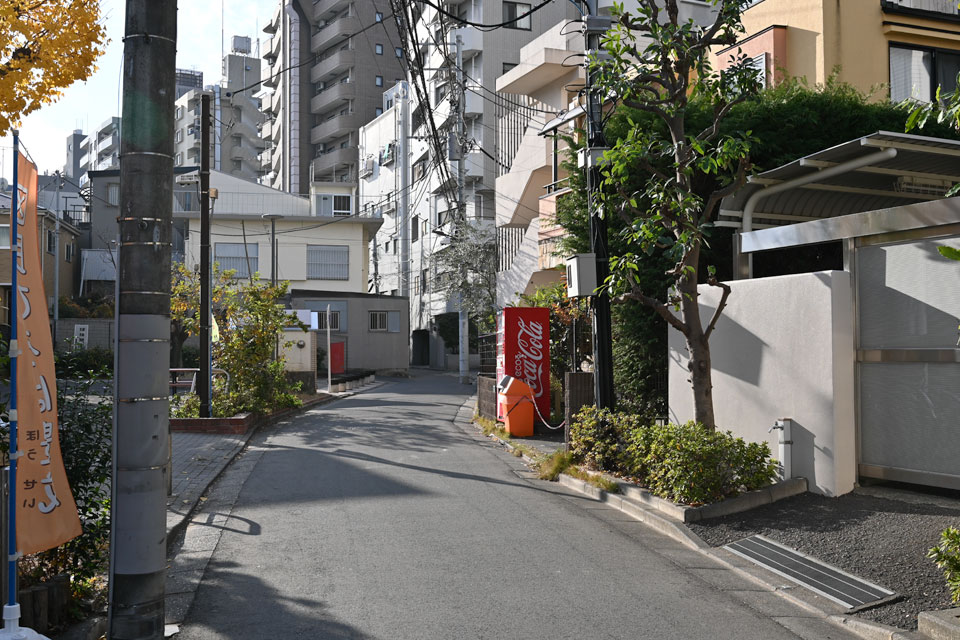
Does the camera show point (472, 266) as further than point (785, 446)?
Yes

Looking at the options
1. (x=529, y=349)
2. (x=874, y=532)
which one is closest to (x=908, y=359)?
(x=874, y=532)

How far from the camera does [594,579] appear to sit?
697 cm

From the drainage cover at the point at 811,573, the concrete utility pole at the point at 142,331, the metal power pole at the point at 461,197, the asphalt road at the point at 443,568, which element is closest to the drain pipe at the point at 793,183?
the asphalt road at the point at 443,568

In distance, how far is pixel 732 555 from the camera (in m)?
7.79

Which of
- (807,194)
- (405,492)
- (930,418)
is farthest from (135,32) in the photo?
(807,194)

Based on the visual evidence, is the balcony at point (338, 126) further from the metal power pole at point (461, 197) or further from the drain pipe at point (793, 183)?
the drain pipe at point (793, 183)

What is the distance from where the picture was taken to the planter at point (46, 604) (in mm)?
5160

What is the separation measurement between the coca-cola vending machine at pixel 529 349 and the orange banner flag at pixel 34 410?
13.0m

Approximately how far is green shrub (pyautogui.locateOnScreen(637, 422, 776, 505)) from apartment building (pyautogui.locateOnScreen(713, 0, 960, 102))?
12548mm

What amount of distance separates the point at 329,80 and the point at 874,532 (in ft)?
232

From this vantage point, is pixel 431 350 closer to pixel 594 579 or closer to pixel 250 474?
pixel 250 474

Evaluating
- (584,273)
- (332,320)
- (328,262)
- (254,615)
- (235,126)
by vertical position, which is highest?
(235,126)

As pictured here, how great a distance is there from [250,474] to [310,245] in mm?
41739

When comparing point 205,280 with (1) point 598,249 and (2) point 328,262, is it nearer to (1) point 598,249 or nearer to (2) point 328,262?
(1) point 598,249
